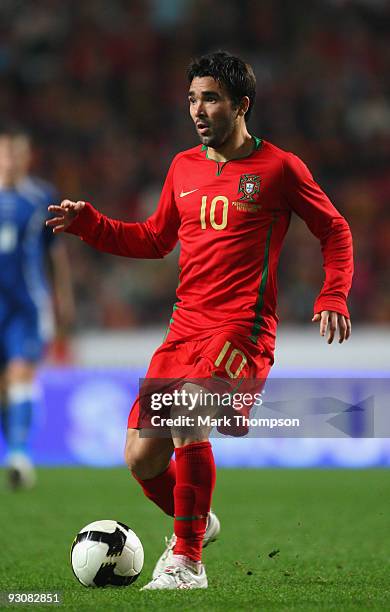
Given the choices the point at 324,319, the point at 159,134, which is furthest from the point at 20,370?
the point at 159,134

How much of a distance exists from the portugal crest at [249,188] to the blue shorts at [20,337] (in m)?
3.76

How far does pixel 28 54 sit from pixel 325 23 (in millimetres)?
3290

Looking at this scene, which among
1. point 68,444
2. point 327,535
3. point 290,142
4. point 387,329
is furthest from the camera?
point 290,142

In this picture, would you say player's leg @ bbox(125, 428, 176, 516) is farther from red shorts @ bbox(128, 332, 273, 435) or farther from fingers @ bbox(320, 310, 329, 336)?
fingers @ bbox(320, 310, 329, 336)

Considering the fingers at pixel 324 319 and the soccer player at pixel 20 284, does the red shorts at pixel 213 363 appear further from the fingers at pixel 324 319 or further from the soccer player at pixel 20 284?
the soccer player at pixel 20 284

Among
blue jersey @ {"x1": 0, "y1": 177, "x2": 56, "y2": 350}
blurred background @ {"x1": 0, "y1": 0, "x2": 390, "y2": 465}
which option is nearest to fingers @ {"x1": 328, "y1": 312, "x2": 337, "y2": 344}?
blue jersey @ {"x1": 0, "y1": 177, "x2": 56, "y2": 350}

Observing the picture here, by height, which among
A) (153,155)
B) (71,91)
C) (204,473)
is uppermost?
(71,91)

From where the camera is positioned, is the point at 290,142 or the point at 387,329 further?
the point at 290,142

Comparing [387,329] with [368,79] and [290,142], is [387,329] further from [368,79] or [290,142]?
[368,79]

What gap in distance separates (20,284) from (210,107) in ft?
12.2

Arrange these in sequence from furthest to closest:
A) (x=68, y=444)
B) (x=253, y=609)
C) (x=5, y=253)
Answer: (x=68, y=444) < (x=5, y=253) < (x=253, y=609)

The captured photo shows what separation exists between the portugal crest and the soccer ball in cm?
116

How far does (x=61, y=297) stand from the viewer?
754 cm

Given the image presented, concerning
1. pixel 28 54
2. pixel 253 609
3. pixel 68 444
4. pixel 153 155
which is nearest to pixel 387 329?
pixel 68 444
